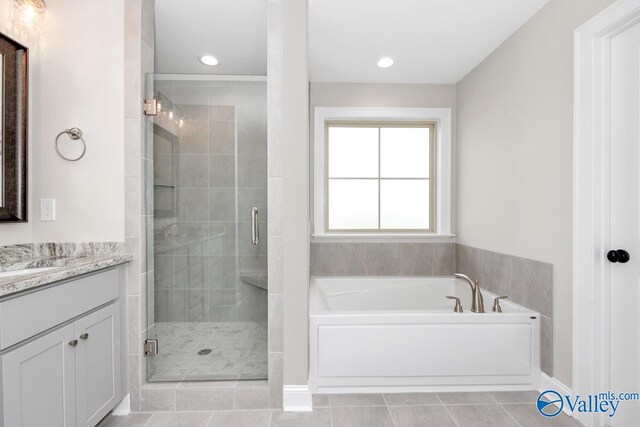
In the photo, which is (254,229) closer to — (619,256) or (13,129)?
(13,129)

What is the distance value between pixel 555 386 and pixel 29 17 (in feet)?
11.9

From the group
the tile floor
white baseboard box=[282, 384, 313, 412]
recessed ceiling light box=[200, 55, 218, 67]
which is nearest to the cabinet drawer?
the tile floor

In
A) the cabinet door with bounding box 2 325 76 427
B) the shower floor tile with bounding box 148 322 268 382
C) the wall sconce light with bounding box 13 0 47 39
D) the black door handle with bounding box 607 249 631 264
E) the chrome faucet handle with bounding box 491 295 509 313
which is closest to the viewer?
the cabinet door with bounding box 2 325 76 427

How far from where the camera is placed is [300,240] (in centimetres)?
185

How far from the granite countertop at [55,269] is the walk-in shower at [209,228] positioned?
11.3 inches

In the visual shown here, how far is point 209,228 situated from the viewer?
1.94 metres

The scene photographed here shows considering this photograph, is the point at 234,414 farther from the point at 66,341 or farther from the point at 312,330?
the point at 66,341


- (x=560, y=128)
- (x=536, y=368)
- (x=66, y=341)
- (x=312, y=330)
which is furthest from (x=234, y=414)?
(x=560, y=128)

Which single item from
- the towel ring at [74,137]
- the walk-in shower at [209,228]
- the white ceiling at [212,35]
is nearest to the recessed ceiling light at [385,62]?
the white ceiling at [212,35]

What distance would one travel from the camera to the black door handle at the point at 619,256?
1.56 m

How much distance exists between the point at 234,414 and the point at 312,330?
63cm

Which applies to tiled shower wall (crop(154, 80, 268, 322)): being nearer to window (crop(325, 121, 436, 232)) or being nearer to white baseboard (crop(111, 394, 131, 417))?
white baseboard (crop(111, 394, 131, 417))

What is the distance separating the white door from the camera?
1524 mm

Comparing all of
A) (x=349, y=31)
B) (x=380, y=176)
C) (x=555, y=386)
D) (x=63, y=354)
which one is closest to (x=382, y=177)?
(x=380, y=176)
